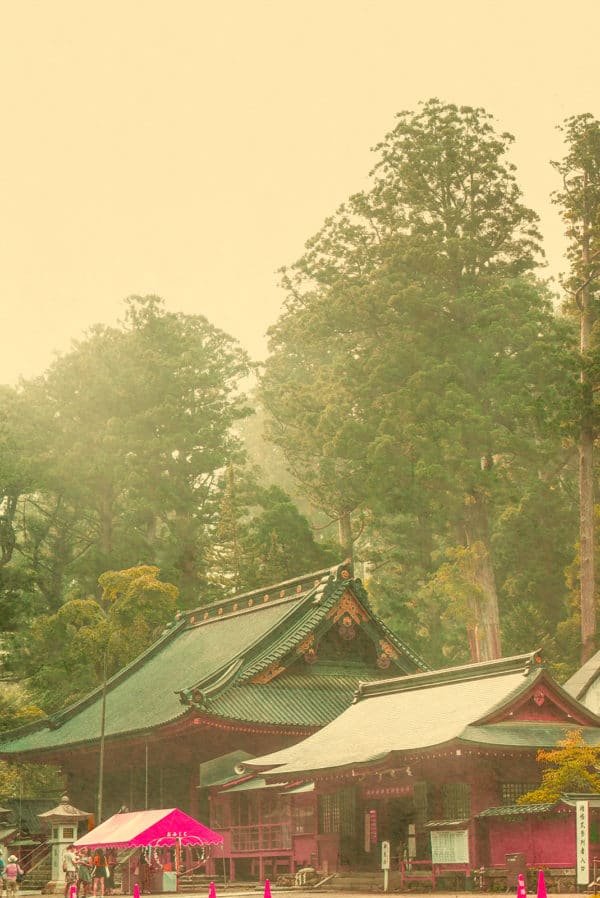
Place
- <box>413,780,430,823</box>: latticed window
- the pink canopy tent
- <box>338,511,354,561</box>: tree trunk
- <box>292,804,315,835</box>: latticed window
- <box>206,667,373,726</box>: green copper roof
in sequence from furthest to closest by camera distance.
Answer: <box>338,511,354,561</box>: tree trunk
<box>206,667,373,726</box>: green copper roof
<box>292,804,315,835</box>: latticed window
<box>413,780,430,823</box>: latticed window
the pink canopy tent

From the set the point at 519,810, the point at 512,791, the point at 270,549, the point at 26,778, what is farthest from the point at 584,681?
the point at 26,778

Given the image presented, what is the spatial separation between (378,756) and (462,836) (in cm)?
251

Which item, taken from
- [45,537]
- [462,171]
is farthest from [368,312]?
[45,537]

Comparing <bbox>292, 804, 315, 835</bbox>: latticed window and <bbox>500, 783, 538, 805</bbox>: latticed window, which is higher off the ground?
<bbox>500, 783, 538, 805</bbox>: latticed window

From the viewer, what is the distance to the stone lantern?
35375mm

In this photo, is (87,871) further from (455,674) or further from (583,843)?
(583,843)

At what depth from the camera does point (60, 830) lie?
3569 cm

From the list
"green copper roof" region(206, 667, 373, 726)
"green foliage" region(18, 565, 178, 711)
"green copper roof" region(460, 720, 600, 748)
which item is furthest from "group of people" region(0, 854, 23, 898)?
"green foliage" region(18, 565, 178, 711)

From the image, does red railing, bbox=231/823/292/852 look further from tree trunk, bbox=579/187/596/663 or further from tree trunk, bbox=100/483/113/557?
tree trunk, bbox=100/483/113/557

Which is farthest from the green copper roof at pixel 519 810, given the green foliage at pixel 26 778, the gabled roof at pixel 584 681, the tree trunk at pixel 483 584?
the green foliage at pixel 26 778

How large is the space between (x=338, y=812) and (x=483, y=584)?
26251 mm

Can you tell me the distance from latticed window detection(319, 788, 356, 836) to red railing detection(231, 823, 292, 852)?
164 centimetres

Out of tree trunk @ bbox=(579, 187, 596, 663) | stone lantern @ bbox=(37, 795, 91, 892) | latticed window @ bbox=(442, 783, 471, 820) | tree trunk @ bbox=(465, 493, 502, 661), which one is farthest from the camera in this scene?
tree trunk @ bbox=(465, 493, 502, 661)

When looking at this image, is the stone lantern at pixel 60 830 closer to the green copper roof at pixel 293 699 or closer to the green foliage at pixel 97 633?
the green copper roof at pixel 293 699
